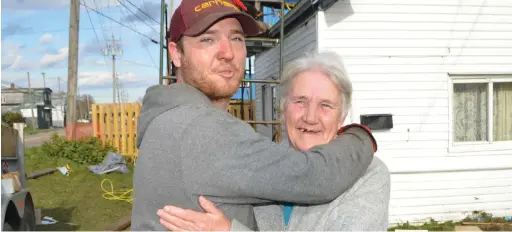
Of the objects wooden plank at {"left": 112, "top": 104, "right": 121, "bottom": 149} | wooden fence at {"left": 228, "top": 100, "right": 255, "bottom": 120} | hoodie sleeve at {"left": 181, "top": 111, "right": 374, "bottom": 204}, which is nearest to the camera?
hoodie sleeve at {"left": 181, "top": 111, "right": 374, "bottom": 204}

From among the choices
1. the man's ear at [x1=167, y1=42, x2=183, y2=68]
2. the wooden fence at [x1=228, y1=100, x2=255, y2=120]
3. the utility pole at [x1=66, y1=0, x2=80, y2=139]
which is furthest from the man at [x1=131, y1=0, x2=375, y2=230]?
the utility pole at [x1=66, y1=0, x2=80, y2=139]

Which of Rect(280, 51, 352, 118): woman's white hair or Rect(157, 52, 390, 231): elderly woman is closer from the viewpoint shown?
Rect(157, 52, 390, 231): elderly woman

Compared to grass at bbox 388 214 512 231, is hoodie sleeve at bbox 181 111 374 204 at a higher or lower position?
higher

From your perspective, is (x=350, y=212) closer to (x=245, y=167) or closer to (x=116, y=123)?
(x=245, y=167)

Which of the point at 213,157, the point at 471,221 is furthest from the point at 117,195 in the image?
the point at 213,157

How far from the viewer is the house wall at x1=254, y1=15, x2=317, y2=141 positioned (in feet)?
25.5

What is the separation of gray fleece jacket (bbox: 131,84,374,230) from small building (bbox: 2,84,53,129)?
7570 centimetres

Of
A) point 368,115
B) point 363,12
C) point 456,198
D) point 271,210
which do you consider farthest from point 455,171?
point 271,210

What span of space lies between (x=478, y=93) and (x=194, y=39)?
735 cm

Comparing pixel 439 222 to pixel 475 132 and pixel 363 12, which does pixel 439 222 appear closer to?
pixel 475 132

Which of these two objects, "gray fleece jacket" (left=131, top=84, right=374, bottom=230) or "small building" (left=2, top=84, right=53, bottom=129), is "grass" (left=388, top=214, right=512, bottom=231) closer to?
"gray fleece jacket" (left=131, top=84, right=374, bottom=230)

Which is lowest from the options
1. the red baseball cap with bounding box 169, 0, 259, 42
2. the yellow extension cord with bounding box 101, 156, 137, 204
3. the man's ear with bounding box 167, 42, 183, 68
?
the yellow extension cord with bounding box 101, 156, 137, 204

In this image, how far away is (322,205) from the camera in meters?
1.80

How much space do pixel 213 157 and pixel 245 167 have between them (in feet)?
0.38
